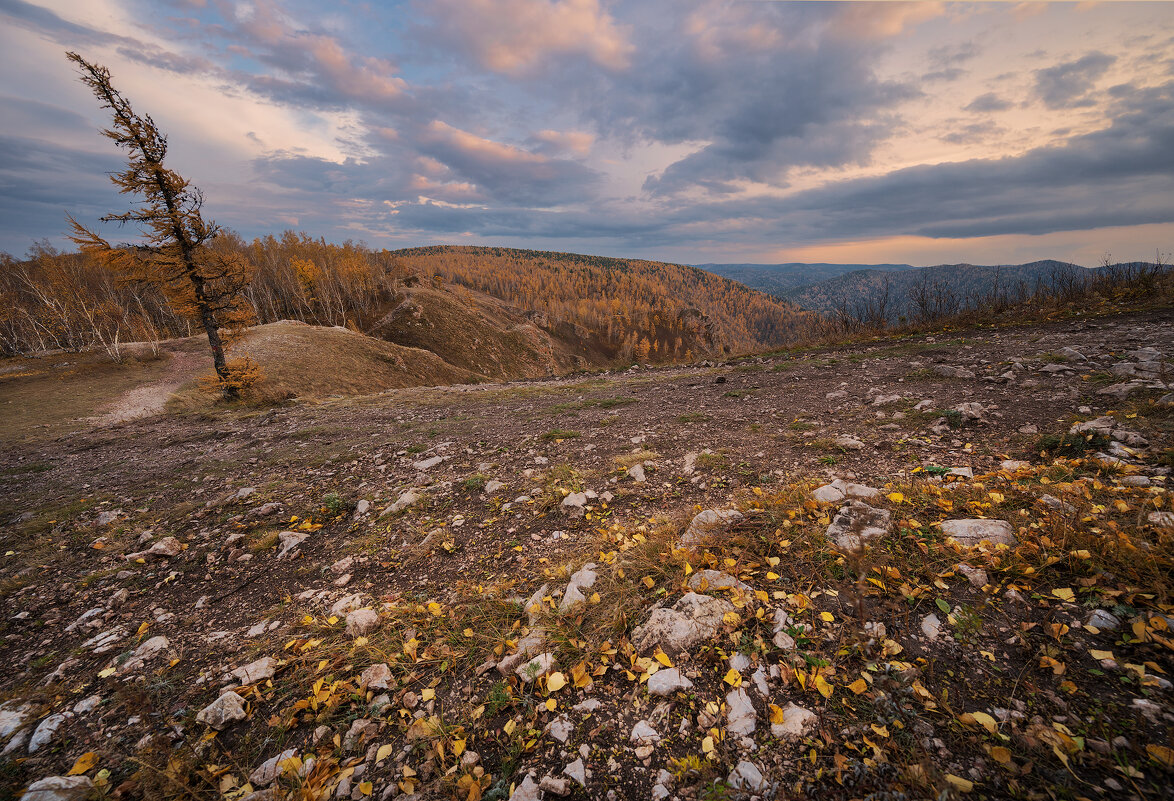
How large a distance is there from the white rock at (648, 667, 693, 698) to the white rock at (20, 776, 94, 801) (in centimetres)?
382

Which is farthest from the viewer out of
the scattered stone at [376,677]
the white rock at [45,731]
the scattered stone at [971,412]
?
the scattered stone at [971,412]

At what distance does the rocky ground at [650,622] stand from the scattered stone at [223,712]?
0.9 inches

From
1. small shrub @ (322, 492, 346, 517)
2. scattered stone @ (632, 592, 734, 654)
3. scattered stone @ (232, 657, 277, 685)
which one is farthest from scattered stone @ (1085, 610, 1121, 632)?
small shrub @ (322, 492, 346, 517)

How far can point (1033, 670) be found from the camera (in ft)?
7.95

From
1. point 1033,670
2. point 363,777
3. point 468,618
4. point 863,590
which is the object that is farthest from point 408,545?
point 1033,670

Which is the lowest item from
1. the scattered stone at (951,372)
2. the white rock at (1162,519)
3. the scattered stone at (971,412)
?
the scattered stone at (971,412)

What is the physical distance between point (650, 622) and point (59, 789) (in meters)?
4.15

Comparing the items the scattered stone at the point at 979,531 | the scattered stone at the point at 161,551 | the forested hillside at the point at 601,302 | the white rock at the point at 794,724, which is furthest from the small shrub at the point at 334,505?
the forested hillside at the point at 601,302

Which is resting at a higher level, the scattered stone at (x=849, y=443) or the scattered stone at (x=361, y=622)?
the scattered stone at (x=849, y=443)

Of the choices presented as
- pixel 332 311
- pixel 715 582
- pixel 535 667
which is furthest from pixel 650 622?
pixel 332 311

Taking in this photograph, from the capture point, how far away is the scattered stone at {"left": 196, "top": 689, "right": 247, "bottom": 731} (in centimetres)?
304

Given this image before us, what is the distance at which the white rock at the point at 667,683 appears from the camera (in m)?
2.81

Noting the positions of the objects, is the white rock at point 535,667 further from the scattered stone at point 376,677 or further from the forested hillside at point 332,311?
the forested hillside at point 332,311

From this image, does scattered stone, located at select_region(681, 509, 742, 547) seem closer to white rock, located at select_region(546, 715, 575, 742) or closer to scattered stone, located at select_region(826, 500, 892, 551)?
scattered stone, located at select_region(826, 500, 892, 551)
